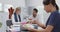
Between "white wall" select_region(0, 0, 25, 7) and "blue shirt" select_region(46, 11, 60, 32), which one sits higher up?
"white wall" select_region(0, 0, 25, 7)

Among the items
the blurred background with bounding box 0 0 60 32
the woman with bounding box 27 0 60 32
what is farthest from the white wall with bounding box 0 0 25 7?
the woman with bounding box 27 0 60 32

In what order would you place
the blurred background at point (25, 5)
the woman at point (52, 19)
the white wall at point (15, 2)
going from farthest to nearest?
1. the white wall at point (15, 2)
2. the blurred background at point (25, 5)
3. the woman at point (52, 19)

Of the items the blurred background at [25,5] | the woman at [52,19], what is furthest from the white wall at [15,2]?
the woman at [52,19]

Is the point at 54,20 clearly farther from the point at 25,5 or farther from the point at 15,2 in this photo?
the point at 25,5

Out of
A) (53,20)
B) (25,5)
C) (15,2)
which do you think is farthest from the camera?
(25,5)

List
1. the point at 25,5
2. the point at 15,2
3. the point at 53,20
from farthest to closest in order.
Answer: the point at 25,5 → the point at 15,2 → the point at 53,20

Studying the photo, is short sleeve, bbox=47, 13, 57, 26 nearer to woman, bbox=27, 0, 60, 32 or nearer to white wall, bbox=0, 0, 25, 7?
woman, bbox=27, 0, 60, 32

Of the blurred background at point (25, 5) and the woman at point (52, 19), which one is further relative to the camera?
the blurred background at point (25, 5)

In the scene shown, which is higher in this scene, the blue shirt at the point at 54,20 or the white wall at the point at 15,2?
the white wall at the point at 15,2

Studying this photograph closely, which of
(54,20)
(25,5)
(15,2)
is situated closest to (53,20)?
(54,20)

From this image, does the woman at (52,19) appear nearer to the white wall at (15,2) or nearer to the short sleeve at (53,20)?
the short sleeve at (53,20)

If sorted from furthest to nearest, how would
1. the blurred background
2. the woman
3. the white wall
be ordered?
the white wall < the blurred background < the woman

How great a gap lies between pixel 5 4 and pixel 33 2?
1418mm

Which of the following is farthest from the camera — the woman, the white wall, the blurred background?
the white wall
